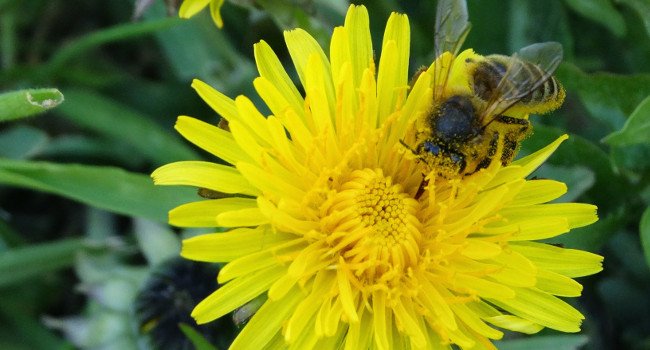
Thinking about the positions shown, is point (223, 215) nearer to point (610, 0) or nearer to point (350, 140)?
point (350, 140)

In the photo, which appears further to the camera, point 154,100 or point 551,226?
point 154,100

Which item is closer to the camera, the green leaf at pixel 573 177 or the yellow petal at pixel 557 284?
the yellow petal at pixel 557 284

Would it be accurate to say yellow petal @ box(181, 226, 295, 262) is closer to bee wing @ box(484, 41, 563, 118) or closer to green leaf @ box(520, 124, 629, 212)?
bee wing @ box(484, 41, 563, 118)

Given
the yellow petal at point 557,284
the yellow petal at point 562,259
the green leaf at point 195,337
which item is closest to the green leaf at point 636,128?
the yellow petal at point 562,259

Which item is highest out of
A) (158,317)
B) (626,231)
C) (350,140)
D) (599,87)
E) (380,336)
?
(350,140)

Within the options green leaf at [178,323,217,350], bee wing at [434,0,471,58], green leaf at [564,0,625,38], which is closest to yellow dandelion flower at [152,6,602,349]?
bee wing at [434,0,471,58]

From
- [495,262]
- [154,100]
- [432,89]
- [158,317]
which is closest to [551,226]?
[495,262]

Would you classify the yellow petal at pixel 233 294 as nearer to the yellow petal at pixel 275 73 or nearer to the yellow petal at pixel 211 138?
the yellow petal at pixel 211 138
